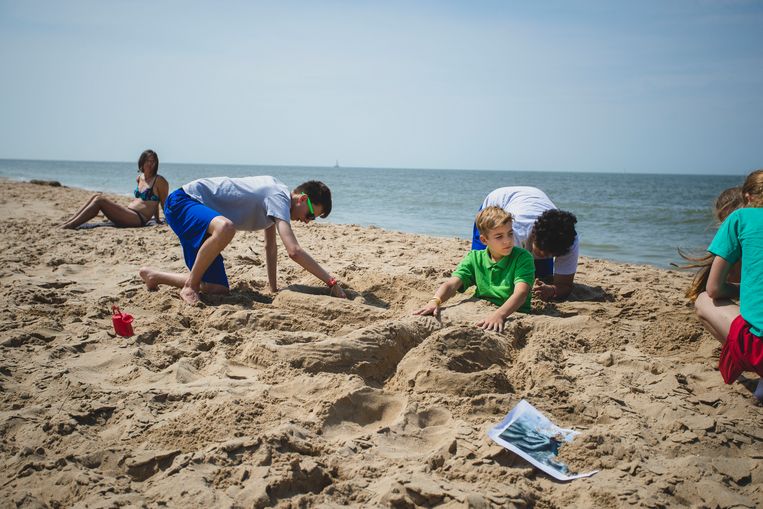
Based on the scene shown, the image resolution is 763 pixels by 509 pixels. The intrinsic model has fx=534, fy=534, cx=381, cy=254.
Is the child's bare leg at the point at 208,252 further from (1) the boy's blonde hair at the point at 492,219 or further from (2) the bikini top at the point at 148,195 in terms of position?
(2) the bikini top at the point at 148,195

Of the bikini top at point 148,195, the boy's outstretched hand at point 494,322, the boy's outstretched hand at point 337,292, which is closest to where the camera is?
the boy's outstretched hand at point 494,322

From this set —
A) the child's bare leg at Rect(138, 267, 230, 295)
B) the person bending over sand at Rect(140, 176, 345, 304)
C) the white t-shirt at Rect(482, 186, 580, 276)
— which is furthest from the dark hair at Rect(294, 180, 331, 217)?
the white t-shirt at Rect(482, 186, 580, 276)

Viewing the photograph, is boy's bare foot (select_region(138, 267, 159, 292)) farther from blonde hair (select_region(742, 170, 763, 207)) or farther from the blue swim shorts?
blonde hair (select_region(742, 170, 763, 207))

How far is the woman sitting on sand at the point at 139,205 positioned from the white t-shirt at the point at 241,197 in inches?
140

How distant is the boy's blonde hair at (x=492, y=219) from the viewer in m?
3.45

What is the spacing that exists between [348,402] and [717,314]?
199 cm

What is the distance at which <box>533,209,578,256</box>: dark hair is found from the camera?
3.86 metres

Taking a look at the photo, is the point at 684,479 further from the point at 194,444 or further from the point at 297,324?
the point at 297,324

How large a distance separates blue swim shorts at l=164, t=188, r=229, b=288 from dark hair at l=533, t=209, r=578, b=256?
7.66ft

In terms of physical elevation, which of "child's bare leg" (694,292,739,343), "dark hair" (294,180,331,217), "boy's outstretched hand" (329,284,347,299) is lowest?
"boy's outstretched hand" (329,284,347,299)

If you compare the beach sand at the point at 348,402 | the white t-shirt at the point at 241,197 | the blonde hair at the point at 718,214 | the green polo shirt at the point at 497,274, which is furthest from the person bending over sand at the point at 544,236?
the white t-shirt at the point at 241,197

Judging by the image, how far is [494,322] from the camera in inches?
121

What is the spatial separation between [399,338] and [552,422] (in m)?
0.91

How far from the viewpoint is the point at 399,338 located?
2.86 meters
